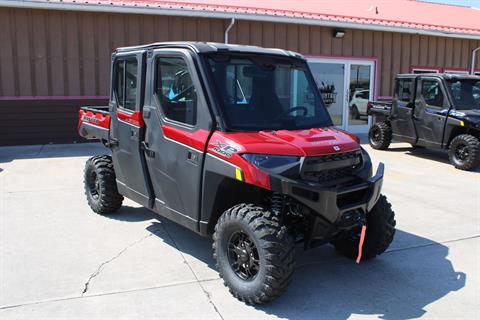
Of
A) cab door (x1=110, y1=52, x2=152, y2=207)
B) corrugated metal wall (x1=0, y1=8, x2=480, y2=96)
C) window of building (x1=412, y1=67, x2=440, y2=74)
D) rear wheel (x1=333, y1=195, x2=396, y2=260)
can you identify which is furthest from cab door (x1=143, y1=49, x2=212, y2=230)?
window of building (x1=412, y1=67, x2=440, y2=74)

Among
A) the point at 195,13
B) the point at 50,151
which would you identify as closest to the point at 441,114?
the point at 195,13

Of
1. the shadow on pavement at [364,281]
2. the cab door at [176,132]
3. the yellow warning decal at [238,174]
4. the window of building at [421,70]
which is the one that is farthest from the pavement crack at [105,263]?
the window of building at [421,70]

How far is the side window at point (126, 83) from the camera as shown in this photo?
477cm

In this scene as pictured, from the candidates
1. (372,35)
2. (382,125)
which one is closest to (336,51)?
(372,35)

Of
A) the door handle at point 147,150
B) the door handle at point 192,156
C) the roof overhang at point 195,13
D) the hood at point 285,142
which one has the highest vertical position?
the roof overhang at point 195,13

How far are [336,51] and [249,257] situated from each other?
11739 millimetres

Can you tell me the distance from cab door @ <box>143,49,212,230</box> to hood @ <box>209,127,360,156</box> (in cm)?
25

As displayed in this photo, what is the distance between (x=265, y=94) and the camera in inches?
163

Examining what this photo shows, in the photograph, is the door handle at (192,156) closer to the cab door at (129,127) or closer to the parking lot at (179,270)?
the cab door at (129,127)

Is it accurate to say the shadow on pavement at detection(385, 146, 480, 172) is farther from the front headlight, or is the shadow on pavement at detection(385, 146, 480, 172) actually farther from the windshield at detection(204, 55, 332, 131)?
the front headlight

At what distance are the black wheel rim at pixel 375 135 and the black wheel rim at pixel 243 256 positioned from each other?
8.67 metres

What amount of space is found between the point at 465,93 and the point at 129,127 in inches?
302

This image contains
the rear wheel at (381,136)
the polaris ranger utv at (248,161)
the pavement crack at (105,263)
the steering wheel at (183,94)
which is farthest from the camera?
the rear wheel at (381,136)

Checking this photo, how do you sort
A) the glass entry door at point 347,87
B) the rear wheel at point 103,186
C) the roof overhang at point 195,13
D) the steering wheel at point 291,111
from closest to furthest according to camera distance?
the steering wheel at point 291,111 < the rear wheel at point 103,186 < the roof overhang at point 195,13 < the glass entry door at point 347,87
